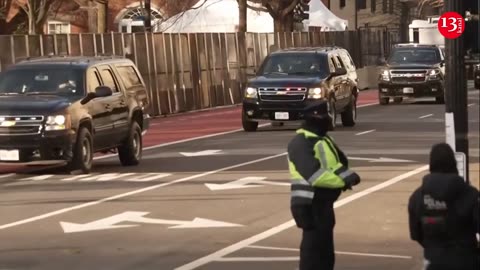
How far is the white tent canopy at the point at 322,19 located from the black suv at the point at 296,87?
32.0m

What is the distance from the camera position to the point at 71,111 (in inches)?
724

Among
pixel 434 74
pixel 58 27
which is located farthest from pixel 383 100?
pixel 58 27

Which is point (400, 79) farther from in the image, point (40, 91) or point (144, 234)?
point (144, 234)

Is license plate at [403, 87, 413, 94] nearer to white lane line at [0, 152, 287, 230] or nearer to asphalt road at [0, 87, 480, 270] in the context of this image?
asphalt road at [0, 87, 480, 270]

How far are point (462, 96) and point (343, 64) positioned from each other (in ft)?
66.1

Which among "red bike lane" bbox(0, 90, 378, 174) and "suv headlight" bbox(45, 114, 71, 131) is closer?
"suv headlight" bbox(45, 114, 71, 131)

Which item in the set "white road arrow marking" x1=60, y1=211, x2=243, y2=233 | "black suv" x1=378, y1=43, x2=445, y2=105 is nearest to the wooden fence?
"black suv" x1=378, y1=43, x2=445, y2=105

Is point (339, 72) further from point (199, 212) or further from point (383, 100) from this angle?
point (199, 212)

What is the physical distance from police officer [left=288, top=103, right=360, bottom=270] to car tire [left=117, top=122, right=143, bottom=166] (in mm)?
11907

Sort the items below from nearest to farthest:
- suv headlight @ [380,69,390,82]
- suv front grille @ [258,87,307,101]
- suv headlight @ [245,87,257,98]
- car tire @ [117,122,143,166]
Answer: car tire @ [117,122,143,166] → suv front grille @ [258,87,307,101] → suv headlight @ [245,87,257,98] → suv headlight @ [380,69,390,82]

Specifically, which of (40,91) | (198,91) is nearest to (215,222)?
(40,91)

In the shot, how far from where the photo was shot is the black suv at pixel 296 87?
2730cm

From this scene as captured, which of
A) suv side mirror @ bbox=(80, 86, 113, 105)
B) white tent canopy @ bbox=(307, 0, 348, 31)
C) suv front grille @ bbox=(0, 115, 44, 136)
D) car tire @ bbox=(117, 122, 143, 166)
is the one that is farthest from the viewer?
white tent canopy @ bbox=(307, 0, 348, 31)

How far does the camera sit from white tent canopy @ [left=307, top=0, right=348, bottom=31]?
61.4m
